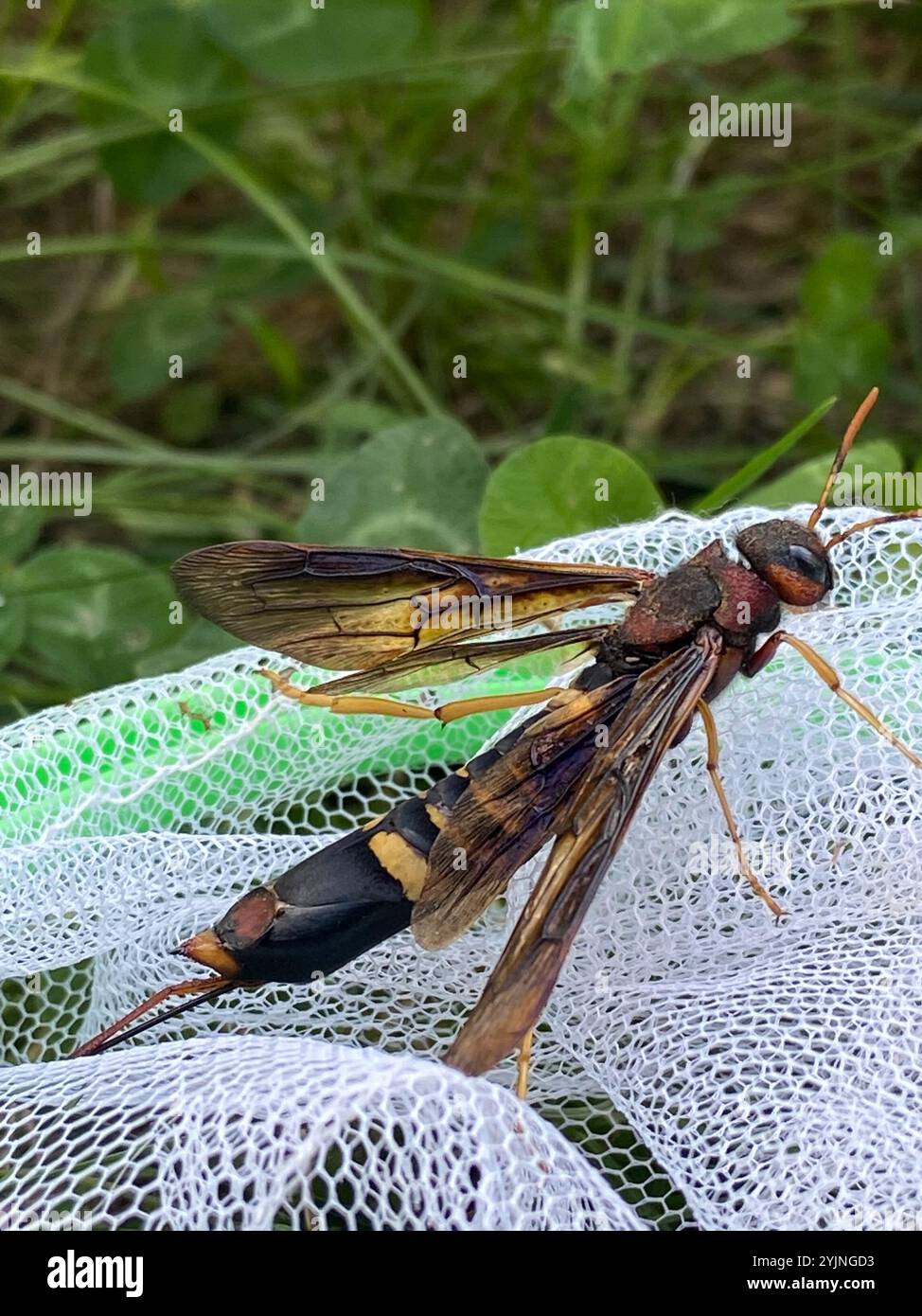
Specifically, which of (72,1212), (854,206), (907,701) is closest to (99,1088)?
(72,1212)

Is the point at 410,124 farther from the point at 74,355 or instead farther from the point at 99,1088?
the point at 99,1088

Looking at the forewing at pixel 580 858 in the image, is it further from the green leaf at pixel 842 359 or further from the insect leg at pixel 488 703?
the green leaf at pixel 842 359

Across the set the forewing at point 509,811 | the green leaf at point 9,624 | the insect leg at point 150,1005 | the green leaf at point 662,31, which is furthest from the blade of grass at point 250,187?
the insect leg at point 150,1005

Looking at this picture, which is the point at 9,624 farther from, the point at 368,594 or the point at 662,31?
the point at 662,31

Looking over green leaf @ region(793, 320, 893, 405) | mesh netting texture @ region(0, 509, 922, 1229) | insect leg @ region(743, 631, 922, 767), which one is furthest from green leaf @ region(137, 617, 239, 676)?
green leaf @ region(793, 320, 893, 405)

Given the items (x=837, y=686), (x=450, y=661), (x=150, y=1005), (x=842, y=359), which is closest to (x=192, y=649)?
(x=450, y=661)

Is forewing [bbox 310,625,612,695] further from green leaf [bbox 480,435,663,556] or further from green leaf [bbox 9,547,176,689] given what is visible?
green leaf [bbox 9,547,176,689]
